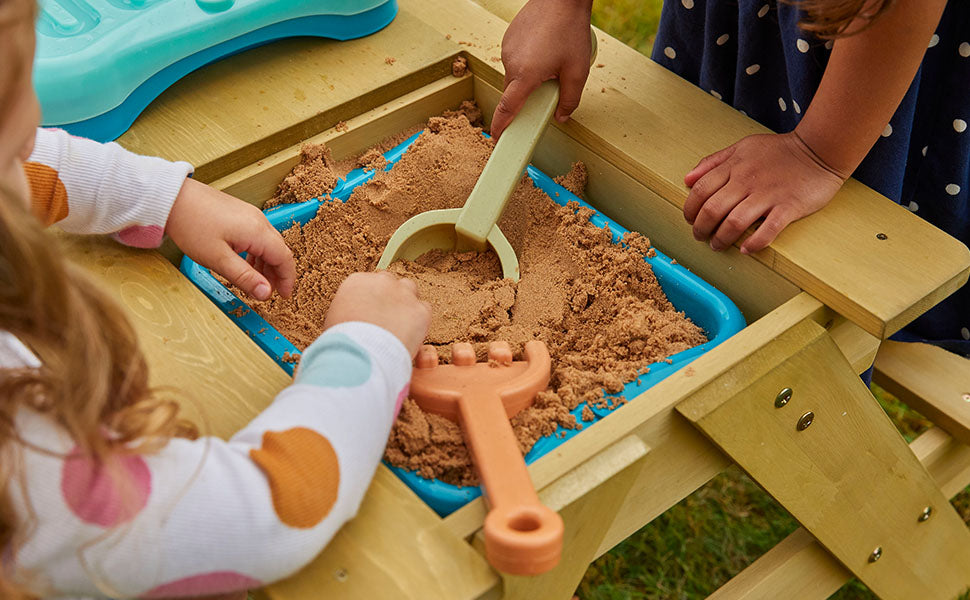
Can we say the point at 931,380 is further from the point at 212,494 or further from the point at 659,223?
the point at 212,494

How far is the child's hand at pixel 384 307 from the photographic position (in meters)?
0.72

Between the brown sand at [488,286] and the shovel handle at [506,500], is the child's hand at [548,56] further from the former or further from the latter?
the shovel handle at [506,500]

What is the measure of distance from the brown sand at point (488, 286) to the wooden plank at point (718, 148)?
0.22ft

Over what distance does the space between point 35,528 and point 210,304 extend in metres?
0.29

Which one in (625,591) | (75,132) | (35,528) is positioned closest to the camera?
(35,528)

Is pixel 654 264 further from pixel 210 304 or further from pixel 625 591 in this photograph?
pixel 625 591

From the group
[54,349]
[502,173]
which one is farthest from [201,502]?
[502,173]

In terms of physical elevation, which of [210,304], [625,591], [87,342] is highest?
[87,342]

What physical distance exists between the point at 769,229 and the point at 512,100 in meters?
0.27

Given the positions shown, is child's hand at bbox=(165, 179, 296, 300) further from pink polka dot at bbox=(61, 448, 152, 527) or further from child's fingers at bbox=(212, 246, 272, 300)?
pink polka dot at bbox=(61, 448, 152, 527)

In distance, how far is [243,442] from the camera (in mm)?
618

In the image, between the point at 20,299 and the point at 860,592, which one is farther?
the point at 860,592

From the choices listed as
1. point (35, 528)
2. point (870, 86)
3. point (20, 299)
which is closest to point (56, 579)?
point (35, 528)

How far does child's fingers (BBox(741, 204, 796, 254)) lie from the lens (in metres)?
0.84
